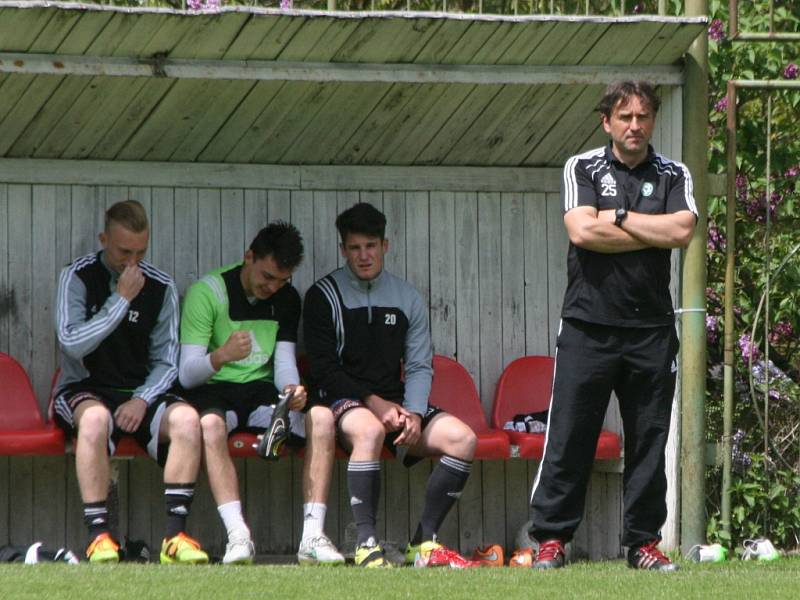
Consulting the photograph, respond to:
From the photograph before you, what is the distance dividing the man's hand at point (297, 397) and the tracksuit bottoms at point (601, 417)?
1194mm

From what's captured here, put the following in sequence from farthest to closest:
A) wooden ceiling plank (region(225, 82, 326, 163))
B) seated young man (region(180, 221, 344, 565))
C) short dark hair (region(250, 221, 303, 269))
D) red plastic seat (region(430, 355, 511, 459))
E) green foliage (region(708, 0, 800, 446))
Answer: green foliage (region(708, 0, 800, 446)) → red plastic seat (region(430, 355, 511, 459)) → wooden ceiling plank (region(225, 82, 326, 163)) → short dark hair (region(250, 221, 303, 269)) → seated young man (region(180, 221, 344, 565))

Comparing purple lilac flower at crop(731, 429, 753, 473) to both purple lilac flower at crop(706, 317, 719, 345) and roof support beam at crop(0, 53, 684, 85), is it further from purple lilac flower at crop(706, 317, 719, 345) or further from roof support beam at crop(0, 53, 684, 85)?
roof support beam at crop(0, 53, 684, 85)


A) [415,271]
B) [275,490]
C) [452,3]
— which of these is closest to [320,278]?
[415,271]

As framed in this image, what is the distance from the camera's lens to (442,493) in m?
6.90

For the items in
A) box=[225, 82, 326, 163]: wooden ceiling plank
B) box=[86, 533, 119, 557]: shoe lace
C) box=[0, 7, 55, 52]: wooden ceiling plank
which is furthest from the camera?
box=[225, 82, 326, 163]: wooden ceiling plank

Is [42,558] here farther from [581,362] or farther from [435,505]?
[581,362]

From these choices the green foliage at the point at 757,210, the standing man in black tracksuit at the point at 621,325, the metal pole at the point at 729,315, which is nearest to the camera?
the standing man in black tracksuit at the point at 621,325

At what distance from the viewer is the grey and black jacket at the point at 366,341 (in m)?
7.12

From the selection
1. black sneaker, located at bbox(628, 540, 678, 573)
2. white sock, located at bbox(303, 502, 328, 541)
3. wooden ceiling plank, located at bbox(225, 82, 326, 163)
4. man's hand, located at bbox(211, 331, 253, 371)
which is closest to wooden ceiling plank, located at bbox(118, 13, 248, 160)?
wooden ceiling plank, located at bbox(225, 82, 326, 163)

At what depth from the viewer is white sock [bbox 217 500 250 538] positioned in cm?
661

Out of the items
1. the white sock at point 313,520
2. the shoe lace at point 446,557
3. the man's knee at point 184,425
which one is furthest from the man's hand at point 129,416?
the shoe lace at point 446,557

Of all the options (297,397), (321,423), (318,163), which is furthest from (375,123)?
(321,423)

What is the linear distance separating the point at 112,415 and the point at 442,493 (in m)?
1.49

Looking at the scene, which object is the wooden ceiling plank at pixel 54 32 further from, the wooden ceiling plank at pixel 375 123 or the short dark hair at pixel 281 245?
the wooden ceiling plank at pixel 375 123
